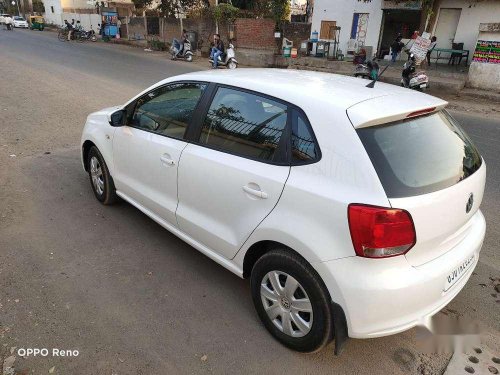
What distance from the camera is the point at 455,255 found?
92.6 inches

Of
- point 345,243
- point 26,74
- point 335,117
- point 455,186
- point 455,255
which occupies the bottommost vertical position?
point 26,74

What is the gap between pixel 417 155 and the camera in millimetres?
2264

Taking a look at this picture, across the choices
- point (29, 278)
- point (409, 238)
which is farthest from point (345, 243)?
point (29, 278)

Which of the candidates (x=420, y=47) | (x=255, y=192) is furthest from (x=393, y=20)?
(x=255, y=192)

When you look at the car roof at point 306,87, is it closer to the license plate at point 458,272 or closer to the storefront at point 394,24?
the license plate at point 458,272

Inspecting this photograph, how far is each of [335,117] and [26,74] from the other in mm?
14625

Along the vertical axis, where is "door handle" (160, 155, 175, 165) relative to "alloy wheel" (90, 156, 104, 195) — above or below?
above

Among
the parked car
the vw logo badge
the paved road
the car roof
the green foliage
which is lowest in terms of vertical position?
the paved road

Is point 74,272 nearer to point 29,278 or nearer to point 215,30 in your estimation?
point 29,278

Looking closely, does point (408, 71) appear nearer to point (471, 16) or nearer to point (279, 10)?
point (471, 16)

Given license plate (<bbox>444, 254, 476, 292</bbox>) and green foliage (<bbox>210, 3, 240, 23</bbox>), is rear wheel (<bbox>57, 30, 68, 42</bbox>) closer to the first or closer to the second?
green foliage (<bbox>210, 3, 240, 23</bbox>)

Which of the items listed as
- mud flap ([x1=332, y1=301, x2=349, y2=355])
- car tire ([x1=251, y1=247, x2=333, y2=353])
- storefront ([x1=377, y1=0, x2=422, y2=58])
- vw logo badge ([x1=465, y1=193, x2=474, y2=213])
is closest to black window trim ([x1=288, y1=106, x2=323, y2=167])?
car tire ([x1=251, y1=247, x2=333, y2=353])

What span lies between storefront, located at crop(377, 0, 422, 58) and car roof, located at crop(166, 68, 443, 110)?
18.5 meters

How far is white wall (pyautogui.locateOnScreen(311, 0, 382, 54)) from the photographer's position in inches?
770
